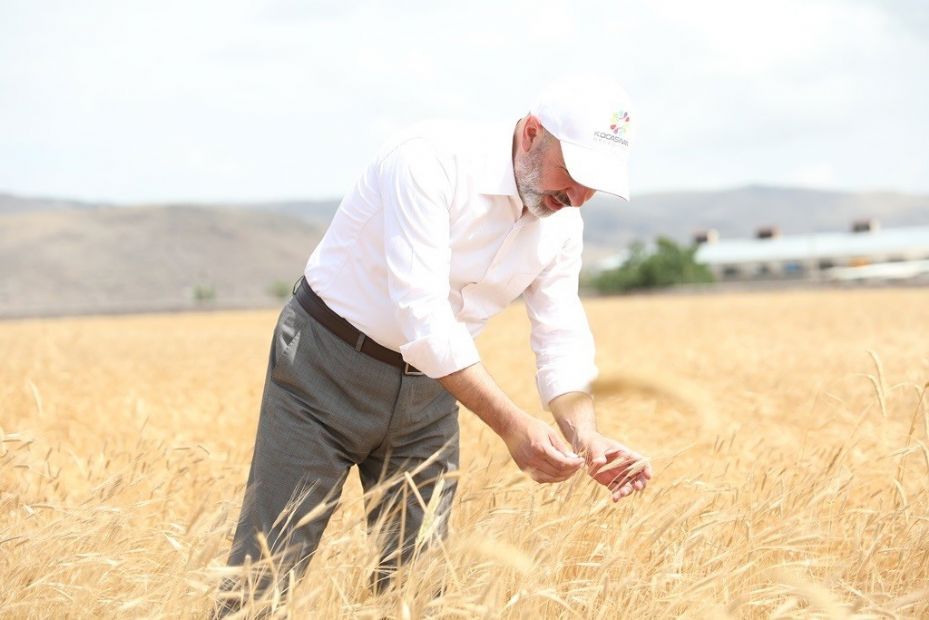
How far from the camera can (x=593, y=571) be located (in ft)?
9.71

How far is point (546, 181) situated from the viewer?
277 centimetres

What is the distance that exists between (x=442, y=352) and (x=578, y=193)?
485 mm

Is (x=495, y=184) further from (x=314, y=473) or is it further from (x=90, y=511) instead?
(x=90, y=511)

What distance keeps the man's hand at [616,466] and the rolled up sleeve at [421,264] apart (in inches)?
16.5

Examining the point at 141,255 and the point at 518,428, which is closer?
Answer: the point at 518,428

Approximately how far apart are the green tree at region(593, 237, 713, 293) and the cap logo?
7755cm

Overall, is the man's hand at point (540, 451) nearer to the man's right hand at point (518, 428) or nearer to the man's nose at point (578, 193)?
the man's right hand at point (518, 428)

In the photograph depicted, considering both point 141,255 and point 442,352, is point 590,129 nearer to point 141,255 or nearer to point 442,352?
point 442,352

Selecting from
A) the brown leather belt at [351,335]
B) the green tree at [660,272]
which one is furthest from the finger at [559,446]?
the green tree at [660,272]

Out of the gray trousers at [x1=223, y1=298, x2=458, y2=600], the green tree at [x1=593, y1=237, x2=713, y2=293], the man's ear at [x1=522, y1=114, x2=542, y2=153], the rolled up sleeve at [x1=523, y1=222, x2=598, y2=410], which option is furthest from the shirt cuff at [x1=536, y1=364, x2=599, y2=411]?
the green tree at [x1=593, y1=237, x2=713, y2=293]

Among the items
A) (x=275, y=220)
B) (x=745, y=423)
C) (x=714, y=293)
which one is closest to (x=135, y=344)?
(x=745, y=423)

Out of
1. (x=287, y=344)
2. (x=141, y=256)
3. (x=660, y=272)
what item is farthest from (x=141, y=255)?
(x=287, y=344)

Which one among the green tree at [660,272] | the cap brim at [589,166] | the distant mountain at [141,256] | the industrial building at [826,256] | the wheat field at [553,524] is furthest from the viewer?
the distant mountain at [141,256]

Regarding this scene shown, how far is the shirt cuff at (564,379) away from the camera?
3133 mm
